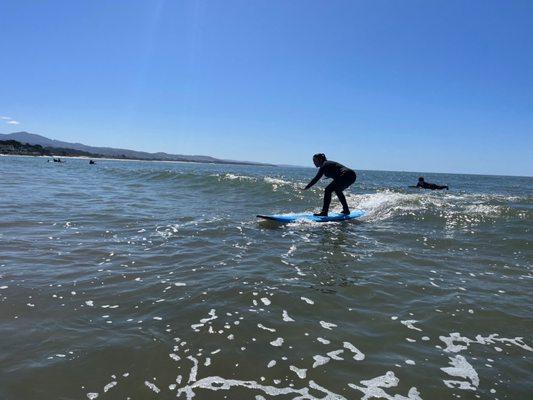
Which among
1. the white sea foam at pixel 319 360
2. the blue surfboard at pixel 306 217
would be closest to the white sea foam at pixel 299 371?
the white sea foam at pixel 319 360

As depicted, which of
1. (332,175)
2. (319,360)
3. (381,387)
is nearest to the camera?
(381,387)

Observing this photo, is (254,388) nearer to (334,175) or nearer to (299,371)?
(299,371)

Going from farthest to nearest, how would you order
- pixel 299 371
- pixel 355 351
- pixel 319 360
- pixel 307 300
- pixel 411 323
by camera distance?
pixel 307 300 → pixel 411 323 → pixel 355 351 → pixel 319 360 → pixel 299 371

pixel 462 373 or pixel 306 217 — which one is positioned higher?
pixel 306 217

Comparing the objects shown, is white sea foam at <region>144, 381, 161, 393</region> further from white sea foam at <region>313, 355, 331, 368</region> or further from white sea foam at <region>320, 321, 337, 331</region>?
white sea foam at <region>320, 321, 337, 331</region>

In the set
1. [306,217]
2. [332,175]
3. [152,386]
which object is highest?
[332,175]

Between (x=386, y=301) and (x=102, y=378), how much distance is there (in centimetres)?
367

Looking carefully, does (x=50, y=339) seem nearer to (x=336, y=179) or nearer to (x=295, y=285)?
(x=295, y=285)

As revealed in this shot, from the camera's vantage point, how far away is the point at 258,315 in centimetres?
489

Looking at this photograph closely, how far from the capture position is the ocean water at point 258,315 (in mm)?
3508

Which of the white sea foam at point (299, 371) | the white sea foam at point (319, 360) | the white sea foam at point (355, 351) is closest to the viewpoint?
the white sea foam at point (299, 371)

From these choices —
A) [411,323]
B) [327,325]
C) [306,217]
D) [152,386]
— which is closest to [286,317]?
[327,325]

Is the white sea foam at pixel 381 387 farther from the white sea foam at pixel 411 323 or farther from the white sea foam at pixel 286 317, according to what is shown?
the white sea foam at pixel 286 317

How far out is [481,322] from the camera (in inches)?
196
